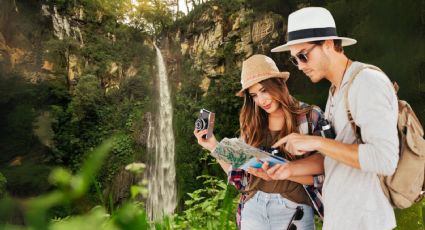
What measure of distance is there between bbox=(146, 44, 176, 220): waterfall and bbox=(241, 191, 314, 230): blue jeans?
534 inches

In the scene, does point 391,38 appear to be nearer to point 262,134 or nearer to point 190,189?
point 262,134

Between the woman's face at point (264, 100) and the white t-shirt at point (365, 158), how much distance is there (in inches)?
11.5

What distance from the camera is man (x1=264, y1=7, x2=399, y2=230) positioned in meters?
1.09

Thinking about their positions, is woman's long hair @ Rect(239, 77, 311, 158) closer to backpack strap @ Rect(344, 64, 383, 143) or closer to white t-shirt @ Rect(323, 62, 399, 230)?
white t-shirt @ Rect(323, 62, 399, 230)

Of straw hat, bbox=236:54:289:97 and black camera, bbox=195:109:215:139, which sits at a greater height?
straw hat, bbox=236:54:289:97

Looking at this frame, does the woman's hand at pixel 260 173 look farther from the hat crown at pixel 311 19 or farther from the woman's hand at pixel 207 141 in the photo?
the hat crown at pixel 311 19

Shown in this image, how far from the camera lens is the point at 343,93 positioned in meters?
1.25

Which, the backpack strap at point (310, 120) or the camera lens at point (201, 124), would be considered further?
the camera lens at point (201, 124)

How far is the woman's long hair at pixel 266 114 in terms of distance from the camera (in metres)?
1.57

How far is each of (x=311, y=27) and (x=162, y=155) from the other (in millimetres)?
15429

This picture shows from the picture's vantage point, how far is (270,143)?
1.65 metres

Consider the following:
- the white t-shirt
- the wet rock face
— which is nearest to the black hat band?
the white t-shirt

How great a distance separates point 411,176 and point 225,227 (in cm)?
58

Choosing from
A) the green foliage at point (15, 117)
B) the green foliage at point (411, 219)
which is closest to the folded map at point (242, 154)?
the green foliage at point (411, 219)
